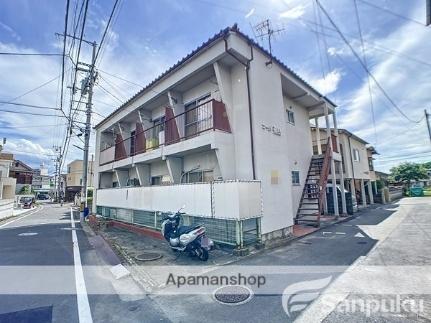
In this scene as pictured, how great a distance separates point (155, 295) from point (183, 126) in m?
7.08

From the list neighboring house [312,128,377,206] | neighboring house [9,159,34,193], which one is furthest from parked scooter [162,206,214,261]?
neighboring house [9,159,34,193]

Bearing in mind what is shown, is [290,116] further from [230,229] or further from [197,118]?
[230,229]

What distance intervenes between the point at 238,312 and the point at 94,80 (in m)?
16.3

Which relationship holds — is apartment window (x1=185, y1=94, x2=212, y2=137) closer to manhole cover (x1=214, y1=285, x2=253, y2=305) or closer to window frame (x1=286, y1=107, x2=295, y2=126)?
window frame (x1=286, y1=107, x2=295, y2=126)

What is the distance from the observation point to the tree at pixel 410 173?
33397mm

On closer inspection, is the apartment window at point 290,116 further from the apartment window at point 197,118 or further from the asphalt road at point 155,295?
the asphalt road at point 155,295

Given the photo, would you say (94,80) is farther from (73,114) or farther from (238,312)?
(238,312)

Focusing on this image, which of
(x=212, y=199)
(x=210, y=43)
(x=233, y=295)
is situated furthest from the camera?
(x=210, y=43)


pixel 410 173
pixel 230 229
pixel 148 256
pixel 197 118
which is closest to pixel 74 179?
pixel 197 118

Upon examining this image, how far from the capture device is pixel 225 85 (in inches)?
324

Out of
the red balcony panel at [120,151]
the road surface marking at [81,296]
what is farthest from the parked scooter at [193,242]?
the red balcony panel at [120,151]

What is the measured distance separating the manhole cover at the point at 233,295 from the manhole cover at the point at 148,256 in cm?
276

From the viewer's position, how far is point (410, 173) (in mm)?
33750

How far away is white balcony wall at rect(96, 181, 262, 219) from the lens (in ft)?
20.4
